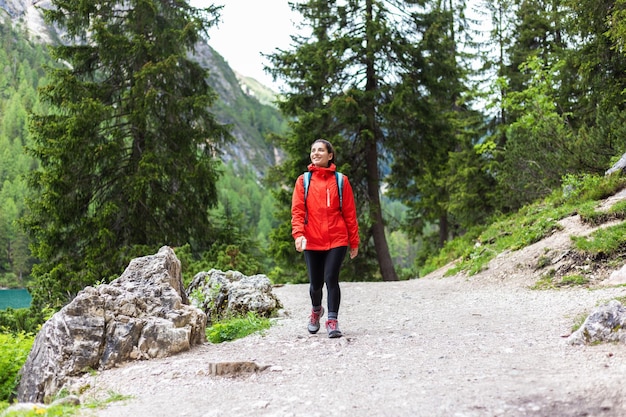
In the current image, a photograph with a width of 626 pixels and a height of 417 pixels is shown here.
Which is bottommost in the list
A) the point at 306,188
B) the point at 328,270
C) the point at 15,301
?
the point at 15,301

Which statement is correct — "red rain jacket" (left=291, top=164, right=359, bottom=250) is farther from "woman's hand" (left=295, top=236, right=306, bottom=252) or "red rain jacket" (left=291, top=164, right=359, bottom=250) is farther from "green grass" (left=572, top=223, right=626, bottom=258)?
"green grass" (left=572, top=223, right=626, bottom=258)

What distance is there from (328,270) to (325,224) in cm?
50

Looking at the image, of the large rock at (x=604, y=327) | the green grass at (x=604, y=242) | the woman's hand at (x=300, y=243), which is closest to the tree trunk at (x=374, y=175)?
the green grass at (x=604, y=242)

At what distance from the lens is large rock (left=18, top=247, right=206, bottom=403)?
4.84 metres

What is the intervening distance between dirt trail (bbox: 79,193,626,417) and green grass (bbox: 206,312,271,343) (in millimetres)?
233

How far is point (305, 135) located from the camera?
55.4 feet

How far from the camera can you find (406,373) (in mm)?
4020

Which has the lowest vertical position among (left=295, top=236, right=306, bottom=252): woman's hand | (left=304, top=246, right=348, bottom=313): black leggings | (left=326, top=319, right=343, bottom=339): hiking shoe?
(left=326, top=319, right=343, bottom=339): hiking shoe

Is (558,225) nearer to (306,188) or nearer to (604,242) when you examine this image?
(604,242)

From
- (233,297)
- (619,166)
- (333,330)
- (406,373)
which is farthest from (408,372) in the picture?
(619,166)

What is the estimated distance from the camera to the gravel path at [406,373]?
3221mm

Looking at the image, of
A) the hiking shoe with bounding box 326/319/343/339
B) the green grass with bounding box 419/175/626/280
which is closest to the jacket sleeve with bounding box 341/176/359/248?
the hiking shoe with bounding box 326/319/343/339

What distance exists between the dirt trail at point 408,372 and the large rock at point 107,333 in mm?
253

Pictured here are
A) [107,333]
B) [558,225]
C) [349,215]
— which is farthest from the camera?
[558,225]
